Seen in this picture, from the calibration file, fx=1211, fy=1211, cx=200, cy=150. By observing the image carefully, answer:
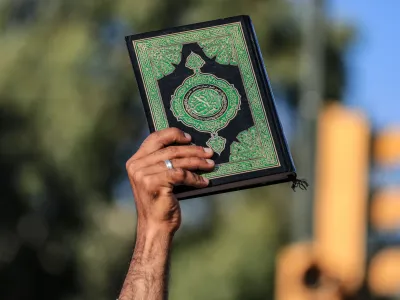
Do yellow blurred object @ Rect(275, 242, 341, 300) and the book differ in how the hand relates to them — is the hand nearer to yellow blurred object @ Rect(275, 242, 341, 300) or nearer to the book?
the book

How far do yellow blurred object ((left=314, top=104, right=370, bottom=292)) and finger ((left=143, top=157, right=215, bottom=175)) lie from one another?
18.5ft

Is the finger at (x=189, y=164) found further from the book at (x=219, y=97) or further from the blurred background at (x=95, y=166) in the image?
the blurred background at (x=95, y=166)

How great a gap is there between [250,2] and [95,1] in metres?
2.27

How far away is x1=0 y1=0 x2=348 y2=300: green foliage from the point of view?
16172 mm

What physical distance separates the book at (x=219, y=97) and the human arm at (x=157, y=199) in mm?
38

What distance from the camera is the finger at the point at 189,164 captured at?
9.48ft

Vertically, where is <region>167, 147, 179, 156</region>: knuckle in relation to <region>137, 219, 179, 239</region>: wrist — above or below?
above

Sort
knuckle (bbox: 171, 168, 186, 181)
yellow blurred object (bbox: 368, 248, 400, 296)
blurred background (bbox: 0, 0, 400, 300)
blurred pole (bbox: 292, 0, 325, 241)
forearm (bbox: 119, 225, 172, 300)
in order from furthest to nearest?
blurred background (bbox: 0, 0, 400, 300)
blurred pole (bbox: 292, 0, 325, 241)
yellow blurred object (bbox: 368, 248, 400, 296)
forearm (bbox: 119, 225, 172, 300)
knuckle (bbox: 171, 168, 186, 181)

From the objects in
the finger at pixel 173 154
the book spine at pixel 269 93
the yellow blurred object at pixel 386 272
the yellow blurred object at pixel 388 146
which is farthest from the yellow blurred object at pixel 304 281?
the finger at pixel 173 154

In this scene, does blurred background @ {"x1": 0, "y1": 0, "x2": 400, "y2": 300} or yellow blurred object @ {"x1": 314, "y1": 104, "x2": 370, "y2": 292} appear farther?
blurred background @ {"x1": 0, "y1": 0, "x2": 400, "y2": 300}

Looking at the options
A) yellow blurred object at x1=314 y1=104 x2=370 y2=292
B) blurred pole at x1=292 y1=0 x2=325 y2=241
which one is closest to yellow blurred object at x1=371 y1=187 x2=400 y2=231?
yellow blurred object at x1=314 y1=104 x2=370 y2=292

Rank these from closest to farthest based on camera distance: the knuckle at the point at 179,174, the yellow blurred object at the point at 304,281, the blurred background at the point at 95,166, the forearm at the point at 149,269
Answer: the knuckle at the point at 179,174 → the forearm at the point at 149,269 → the yellow blurred object at the point at 304,281 → the blurred background at the point at 95,166

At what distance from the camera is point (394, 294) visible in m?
9.18

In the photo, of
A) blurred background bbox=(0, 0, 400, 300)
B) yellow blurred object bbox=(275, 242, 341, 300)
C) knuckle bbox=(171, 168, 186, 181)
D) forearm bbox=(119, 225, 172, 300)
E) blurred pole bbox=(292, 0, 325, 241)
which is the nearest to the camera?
knuckle bbox=(171, 168, 186, 181)
